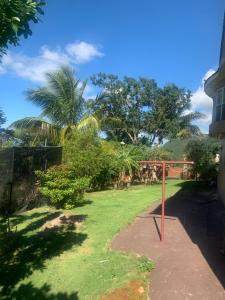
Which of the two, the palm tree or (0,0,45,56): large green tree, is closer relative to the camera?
(0,0,45,56): large green tree

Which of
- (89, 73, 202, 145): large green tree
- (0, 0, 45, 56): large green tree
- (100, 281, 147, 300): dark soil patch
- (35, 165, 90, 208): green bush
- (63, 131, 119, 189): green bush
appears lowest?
(100, 281, 147, 300): dark soil patch

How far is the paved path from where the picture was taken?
6391 mm

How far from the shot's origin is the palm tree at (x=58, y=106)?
20.2 meters

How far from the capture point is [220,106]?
1463 cm

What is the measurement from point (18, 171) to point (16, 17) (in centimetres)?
856

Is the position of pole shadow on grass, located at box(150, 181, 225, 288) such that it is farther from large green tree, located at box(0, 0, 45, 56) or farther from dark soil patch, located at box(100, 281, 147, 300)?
large green tree, located at box(0, 0, 45, 56)

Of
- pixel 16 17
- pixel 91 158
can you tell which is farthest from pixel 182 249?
pixel 91 158

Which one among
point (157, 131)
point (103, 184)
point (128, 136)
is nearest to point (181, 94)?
point (157, 131)

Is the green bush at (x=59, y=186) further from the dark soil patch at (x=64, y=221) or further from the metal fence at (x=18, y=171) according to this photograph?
the dark soil patch at (x=64, y=221)

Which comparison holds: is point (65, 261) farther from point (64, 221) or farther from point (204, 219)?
point (204, 219)

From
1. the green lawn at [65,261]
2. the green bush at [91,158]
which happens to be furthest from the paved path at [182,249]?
the green bush at [91,158]

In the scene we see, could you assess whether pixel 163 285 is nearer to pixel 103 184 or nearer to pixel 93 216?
pixel 93 216

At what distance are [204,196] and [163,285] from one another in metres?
10.5

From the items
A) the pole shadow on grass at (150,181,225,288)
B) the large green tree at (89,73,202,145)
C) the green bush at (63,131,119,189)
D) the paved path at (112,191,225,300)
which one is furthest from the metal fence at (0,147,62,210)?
the large green tree at (89,73,202,145)
